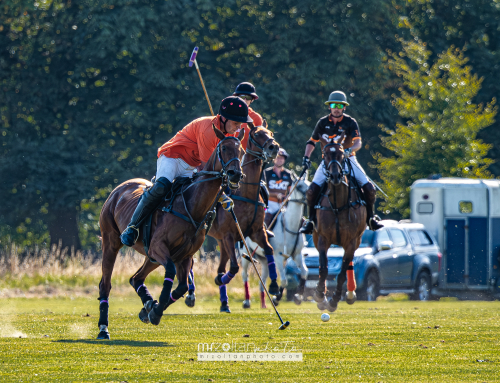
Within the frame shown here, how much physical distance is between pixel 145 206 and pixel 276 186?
817 centimetres

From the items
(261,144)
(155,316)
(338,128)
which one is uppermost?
(338,128)

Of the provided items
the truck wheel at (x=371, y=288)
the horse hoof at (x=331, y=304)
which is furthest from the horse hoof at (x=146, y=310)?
the truck wheel at (x=371, y=288)

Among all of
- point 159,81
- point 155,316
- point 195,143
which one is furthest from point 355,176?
point 159,81

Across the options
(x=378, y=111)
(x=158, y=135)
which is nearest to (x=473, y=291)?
(x=378, y=111)

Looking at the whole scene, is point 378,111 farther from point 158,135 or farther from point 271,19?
point 158,135

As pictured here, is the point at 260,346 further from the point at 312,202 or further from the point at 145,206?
the point at 312,202

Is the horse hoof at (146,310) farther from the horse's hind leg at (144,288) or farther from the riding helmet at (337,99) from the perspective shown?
the riding helmet at (337,99)

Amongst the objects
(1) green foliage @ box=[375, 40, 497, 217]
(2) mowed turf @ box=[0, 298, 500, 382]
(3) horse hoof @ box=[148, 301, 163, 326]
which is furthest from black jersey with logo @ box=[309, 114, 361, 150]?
(1) green foliage @ box=[375, 40, 497, 217]

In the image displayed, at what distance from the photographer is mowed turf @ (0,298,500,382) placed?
837 centimetres

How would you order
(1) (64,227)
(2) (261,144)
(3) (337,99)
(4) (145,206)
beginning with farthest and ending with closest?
(1) (64,227), (3) (337,99), (2) (261,144), (4) (145,206)

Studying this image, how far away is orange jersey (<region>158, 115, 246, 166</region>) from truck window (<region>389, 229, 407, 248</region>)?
512 inches

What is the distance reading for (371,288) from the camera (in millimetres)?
22578

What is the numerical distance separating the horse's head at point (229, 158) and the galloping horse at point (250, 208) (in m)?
3.31

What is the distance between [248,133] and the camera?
46.5 feet
